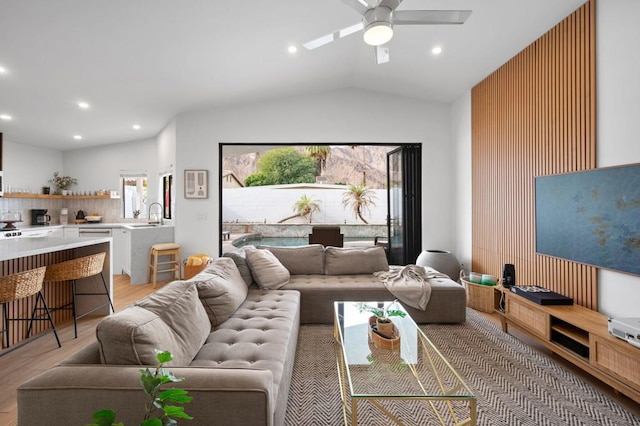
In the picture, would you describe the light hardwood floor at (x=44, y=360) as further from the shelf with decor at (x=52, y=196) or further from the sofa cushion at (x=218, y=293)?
the shelf with decor at (x=52, y=196)

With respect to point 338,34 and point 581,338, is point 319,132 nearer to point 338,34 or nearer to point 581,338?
point 338,34

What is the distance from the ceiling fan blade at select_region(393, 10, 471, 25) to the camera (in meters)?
2.34

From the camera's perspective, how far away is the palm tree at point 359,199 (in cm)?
984

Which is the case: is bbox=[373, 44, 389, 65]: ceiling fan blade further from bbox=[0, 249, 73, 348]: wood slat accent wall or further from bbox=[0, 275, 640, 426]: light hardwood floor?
bbox=[0, 249, 73, 348]: wood slat accent wall

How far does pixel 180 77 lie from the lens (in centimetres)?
418

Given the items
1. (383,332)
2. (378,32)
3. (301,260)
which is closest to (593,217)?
(383,332)

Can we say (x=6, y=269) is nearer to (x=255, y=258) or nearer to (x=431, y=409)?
(x=255, y=258)

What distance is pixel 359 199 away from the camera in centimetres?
999

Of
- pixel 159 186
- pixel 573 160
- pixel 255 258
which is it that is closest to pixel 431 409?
pixel 255 258

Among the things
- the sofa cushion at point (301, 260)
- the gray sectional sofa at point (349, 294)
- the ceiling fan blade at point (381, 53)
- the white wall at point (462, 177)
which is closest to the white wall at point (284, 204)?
the white wall at point (462, 177)

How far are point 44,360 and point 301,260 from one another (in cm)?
243

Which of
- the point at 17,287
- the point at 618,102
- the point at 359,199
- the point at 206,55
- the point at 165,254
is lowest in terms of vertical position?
the point at 165,254

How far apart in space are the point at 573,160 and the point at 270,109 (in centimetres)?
421

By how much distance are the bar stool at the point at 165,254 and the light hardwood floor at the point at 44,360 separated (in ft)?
5.14
